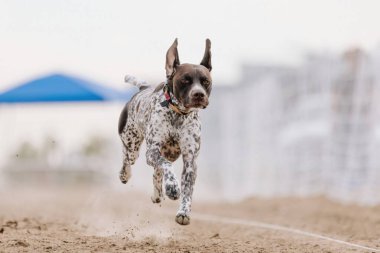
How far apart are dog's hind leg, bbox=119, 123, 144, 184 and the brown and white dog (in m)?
0.65

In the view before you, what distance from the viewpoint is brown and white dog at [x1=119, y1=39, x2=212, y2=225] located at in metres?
6.51

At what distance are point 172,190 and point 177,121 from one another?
72cm

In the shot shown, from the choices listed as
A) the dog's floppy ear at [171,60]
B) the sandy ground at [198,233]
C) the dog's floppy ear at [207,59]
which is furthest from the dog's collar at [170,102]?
the sandy ground at [198,233]

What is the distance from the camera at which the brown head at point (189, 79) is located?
6.46 meters

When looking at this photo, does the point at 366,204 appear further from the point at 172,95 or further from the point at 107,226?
the point at 172,95

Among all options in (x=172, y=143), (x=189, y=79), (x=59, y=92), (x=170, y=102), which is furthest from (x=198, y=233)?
(x=59, y=92)

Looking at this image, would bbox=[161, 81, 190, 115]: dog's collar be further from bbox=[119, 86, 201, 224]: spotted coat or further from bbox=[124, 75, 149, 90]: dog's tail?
bbox=[124, 75, 149, 90]: dog's tail

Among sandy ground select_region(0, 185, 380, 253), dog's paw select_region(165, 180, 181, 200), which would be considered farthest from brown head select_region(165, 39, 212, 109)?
sandy ground select_region(0, 185, 380, 253)

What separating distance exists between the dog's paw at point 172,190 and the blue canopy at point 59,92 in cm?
1383

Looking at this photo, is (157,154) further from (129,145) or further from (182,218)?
(129,145)

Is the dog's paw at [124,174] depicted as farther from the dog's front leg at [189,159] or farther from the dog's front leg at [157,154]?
the dog's front leg at [189,159]

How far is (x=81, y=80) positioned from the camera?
21.0 meters

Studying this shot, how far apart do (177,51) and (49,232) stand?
2757mm

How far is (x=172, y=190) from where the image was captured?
21.2ft
